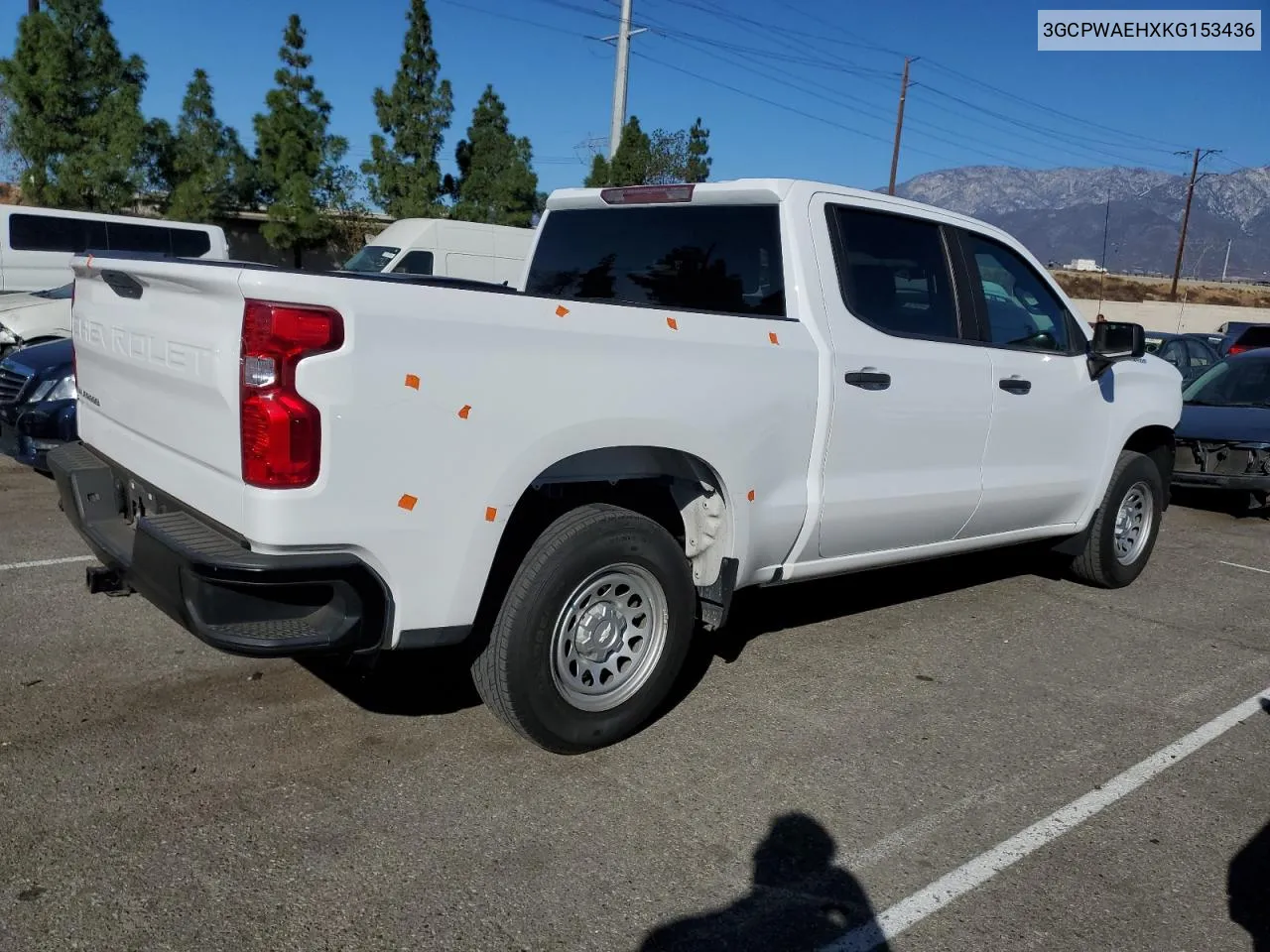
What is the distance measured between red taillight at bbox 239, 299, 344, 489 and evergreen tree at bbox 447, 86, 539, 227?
1159 inches

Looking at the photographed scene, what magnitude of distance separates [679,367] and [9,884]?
2.45 m

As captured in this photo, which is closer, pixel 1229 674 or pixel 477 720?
pixel 477 720

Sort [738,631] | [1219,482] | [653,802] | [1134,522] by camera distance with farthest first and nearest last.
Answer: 1. [1219,482]
2. [1134,522]
3. [738,631]
4. [653,802]

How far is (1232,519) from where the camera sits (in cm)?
963

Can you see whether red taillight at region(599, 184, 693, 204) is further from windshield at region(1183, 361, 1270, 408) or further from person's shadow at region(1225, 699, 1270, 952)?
windshield at region(1183, 361, 1270, 408)

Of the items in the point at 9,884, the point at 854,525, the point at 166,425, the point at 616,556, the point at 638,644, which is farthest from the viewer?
the point at 854,525

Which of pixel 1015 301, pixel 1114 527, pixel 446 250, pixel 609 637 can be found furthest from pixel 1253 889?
pixel 446 250

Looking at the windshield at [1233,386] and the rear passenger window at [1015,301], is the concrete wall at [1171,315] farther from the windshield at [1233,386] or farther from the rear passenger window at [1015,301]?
the rear passenger window at [1015,301]

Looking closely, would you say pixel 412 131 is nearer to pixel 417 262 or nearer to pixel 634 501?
pixel 417 262

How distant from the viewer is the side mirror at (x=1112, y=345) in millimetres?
5496

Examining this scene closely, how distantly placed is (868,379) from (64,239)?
1756cm

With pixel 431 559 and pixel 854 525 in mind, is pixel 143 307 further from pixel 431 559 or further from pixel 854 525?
pixel 854 525

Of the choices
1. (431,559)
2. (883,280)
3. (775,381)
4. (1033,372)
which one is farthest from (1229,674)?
(431,559)

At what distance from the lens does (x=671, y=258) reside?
15.5 ft
